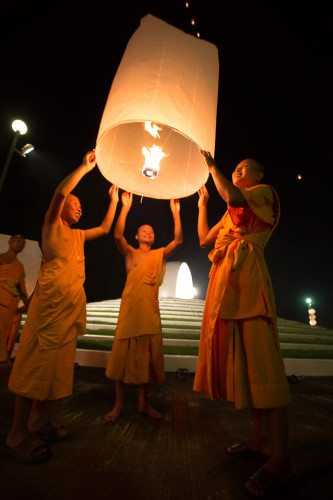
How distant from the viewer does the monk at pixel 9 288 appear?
4971mm

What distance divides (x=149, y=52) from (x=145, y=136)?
872 mm

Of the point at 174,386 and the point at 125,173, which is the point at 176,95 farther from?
the point at 174,386

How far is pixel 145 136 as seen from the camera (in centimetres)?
287

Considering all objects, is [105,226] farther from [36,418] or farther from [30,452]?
[30,452]

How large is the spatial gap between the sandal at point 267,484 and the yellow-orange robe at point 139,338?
1.45m

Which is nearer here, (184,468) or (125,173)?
(184,468)

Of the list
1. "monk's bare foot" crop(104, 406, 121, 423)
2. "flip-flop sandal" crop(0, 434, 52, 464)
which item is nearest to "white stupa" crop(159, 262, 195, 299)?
"monk's bare foot" crop(104, 406, 121, 423)

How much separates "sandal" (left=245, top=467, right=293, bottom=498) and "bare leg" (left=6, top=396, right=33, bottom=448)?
1.44 m

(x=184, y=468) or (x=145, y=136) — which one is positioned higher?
(x=145, y=136)

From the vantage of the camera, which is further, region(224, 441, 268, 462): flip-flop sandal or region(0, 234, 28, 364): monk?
region(0, 234, 28, 364): monk

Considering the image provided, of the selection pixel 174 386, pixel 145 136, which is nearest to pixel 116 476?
pixel 174 386

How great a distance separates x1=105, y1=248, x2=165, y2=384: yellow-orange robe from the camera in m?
2.70

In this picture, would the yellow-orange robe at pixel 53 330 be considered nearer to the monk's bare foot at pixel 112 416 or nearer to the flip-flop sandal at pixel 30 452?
the flip-flop sandal at pixel 30 452

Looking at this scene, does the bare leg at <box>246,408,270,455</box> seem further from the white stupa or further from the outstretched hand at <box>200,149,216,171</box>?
the white stupa
